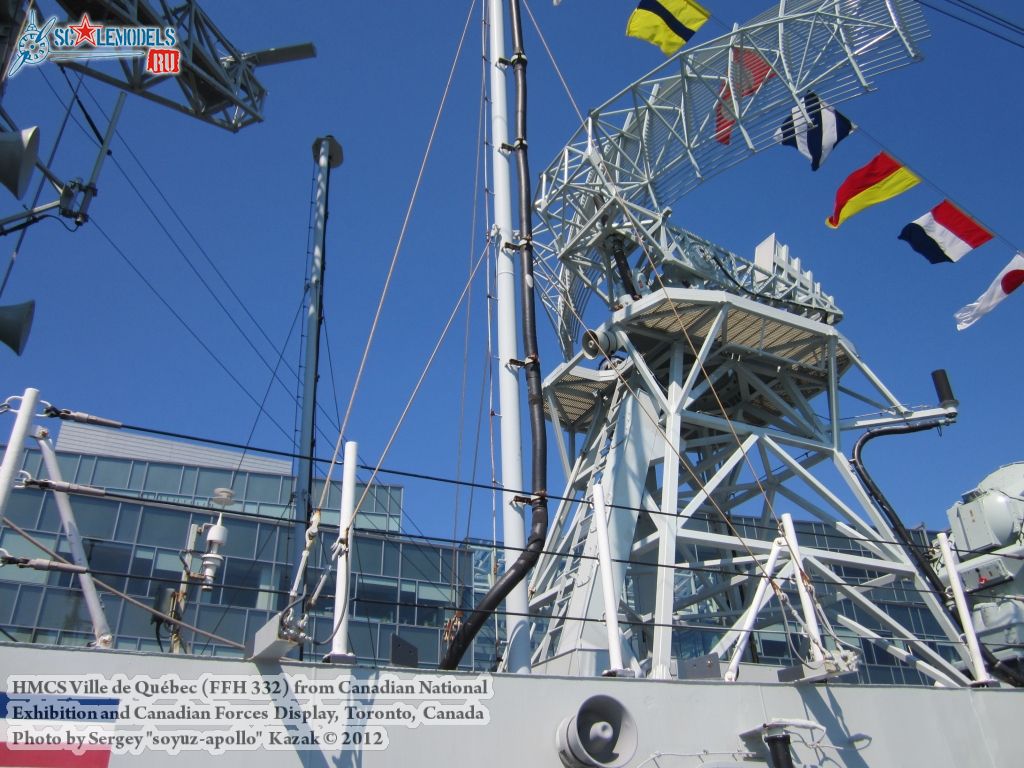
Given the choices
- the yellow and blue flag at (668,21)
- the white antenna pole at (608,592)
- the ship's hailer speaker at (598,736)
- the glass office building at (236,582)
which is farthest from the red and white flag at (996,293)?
the ship's hailer speaker at (598,736)

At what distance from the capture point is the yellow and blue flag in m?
13.6

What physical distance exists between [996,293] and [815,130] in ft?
13.4

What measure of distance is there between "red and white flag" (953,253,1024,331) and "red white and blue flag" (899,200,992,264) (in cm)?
83

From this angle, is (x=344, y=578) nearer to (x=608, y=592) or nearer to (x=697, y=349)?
(x=608, y=592)

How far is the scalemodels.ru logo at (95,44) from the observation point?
12.6 metres

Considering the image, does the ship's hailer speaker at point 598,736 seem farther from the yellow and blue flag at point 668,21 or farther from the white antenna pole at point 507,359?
the yellow and blue flag at point 668,21

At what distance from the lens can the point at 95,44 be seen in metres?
13.6

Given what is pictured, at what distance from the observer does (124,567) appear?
59.3ft

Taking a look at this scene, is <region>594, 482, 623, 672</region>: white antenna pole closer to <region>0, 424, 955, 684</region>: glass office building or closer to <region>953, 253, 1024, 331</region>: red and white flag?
<region>0, 424, 955, 684</region>: glass office building

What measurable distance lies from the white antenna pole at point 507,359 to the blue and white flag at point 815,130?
570 centimetres

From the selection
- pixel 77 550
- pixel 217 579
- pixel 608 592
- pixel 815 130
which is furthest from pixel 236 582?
pixel 815 130

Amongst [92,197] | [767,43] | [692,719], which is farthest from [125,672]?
[767,43]

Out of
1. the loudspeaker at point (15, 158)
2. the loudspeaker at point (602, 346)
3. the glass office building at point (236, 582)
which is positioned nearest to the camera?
the loudspeaker at point (15, 158)

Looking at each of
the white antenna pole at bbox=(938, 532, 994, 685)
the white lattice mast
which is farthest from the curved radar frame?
the white antenna pole at bbox=(938, 532, 994, 685)
